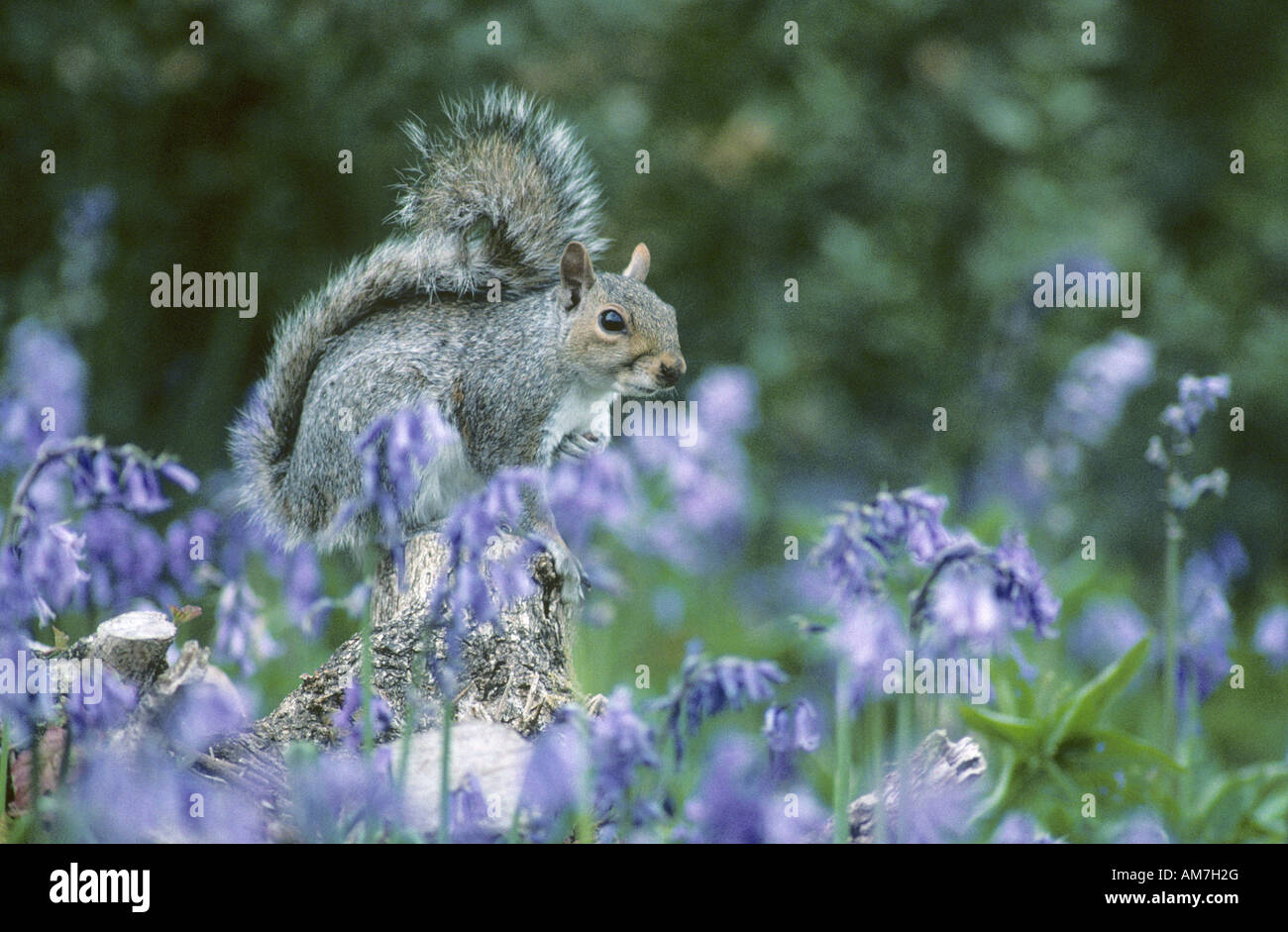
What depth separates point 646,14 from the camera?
4.41 m

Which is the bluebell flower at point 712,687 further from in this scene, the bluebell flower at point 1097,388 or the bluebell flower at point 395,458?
the bluebell flower at point 1097,388

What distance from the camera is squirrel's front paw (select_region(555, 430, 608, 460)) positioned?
240cm

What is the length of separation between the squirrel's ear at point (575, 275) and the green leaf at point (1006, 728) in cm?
90

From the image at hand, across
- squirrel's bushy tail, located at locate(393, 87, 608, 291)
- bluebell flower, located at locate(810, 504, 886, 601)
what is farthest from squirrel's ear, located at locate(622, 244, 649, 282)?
bluebell flower, located at locate(810, 504, 886, 601)

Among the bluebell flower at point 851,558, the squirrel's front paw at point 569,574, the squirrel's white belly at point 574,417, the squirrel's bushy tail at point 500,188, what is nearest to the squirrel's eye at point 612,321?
the squirrel's white belly at point 574,417

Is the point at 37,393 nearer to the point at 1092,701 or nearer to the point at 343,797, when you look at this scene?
the point at 343,797

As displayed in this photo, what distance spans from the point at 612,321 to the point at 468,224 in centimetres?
33

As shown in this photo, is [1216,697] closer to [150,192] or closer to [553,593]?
[553,593]

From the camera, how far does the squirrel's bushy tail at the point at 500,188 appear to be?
239 centimetres

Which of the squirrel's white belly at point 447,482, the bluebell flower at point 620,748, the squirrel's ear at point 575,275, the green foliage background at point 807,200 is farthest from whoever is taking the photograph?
the green foliage background at point 807,200

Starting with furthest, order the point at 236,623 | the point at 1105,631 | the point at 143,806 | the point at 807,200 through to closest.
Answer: the point at 807,200 → the point at 1105,631 → the point at 236,623 → the point at 143,806

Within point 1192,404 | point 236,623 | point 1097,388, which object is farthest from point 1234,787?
point 236,623

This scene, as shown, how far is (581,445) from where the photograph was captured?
7.93 feet

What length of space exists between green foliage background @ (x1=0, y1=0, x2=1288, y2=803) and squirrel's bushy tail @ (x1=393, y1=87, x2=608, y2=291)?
3.89ft
